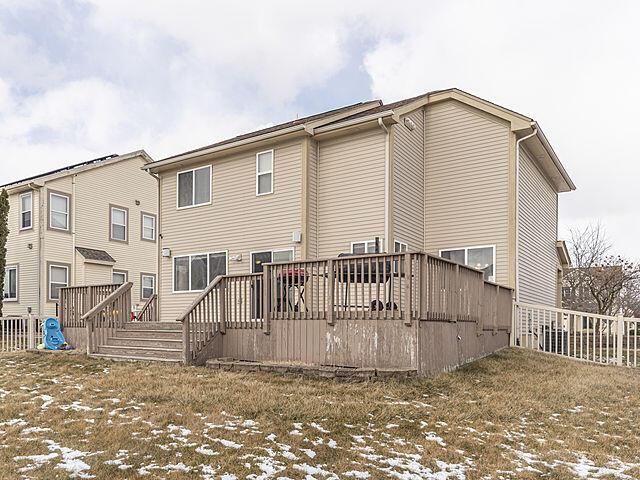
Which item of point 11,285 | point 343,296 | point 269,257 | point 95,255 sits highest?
point 95,255

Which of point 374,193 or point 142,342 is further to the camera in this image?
point 374,193

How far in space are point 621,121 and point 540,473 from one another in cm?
1778

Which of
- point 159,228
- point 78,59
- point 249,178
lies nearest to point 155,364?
point 249,178

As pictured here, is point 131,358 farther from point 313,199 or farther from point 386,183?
point 386,183

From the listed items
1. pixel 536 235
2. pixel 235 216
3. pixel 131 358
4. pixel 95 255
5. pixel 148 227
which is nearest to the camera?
pixel 131 358

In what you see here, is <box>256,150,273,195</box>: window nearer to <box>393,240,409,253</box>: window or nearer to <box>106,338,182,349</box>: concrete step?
<box>393,240,409,253</box>: window

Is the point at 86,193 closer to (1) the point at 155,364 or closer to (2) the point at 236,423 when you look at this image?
(1) the point at 155,364

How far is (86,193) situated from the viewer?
20.7 metres

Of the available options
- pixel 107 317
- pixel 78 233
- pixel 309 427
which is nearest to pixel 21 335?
pixel 107 317

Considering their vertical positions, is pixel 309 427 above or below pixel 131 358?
above

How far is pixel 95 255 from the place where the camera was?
67.1 ft

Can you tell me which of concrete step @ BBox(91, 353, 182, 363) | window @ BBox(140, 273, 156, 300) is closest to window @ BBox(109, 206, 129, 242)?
window @ BBox(140, 273, 156, 300)

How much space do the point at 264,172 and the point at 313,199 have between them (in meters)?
1.52

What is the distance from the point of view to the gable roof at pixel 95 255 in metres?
20.0
